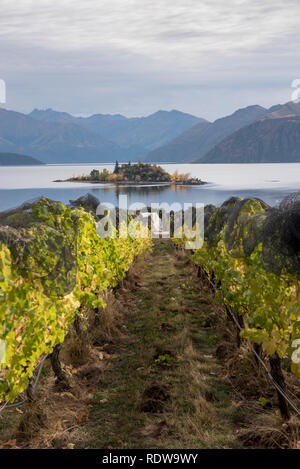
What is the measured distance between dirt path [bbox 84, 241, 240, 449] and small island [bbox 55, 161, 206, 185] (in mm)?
138583

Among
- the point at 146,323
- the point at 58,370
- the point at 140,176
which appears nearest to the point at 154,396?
the point at 58,370

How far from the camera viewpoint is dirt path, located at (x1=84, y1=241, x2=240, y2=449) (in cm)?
500

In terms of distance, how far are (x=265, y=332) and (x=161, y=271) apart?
15.1m

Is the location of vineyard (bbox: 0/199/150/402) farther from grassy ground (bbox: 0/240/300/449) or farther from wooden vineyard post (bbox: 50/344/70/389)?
Answer: grassy ground (bbox: 0/240/300/449)

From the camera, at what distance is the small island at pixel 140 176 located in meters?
152

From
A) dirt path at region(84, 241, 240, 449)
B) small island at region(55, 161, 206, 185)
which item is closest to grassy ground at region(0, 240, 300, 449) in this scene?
dirt path at region(84, 241, 240, 449)

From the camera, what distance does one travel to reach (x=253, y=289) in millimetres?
5445

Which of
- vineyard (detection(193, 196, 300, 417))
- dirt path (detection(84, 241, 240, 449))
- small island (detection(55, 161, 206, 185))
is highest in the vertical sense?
small island (detection(55, 161, 206, 185))

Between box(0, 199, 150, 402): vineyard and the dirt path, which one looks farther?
the dirt path

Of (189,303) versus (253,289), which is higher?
(253,289)

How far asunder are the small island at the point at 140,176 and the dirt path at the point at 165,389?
139m

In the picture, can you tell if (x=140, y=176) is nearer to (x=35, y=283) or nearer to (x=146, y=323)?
(x=146, y=323)

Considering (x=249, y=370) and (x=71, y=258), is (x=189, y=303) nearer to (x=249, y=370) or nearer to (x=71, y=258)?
(x=249, y=370)

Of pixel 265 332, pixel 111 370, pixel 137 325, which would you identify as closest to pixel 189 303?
pixel 137 325
